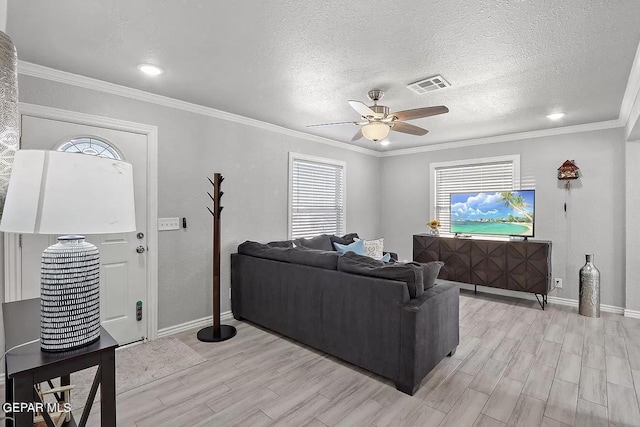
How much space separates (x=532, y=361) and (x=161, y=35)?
397 cm

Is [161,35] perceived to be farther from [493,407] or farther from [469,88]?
[493,407]

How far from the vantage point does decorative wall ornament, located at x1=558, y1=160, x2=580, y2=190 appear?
4.33 metres

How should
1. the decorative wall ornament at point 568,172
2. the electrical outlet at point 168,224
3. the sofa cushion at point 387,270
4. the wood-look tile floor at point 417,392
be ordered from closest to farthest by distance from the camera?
the wood-look tile floor at point 417,392 → the sofa cushion at point 387,270 → the electrical outlet at point 168,224 → the decorative wall ornament at point 568,172

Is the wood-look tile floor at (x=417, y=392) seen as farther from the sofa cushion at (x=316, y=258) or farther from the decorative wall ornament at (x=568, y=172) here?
the decorative wall ornament at (x=568, y=172)

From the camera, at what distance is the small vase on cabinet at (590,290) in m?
3.97

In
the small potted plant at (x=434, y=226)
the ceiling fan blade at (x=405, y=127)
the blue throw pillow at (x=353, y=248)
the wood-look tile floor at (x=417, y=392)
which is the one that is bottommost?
the wood-look tile floor at (x=417, y=392)

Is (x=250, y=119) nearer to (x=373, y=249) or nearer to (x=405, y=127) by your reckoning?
(x=405, y=127)

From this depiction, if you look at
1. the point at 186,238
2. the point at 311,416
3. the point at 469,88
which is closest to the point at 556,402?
the point at 311,416

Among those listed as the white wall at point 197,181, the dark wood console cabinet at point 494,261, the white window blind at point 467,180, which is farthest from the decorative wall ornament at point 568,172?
the white wall at point 197,181

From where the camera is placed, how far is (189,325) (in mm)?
3582

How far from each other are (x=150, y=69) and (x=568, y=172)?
16.9 feet

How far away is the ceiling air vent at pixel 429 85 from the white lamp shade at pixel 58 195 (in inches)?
103

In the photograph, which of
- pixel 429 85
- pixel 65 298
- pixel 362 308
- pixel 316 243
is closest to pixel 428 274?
pixel 362 308

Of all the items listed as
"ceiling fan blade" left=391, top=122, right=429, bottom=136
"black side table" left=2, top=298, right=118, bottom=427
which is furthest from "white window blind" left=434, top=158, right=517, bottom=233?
"black side table" left=2, top=298, right=118, bottom=427
